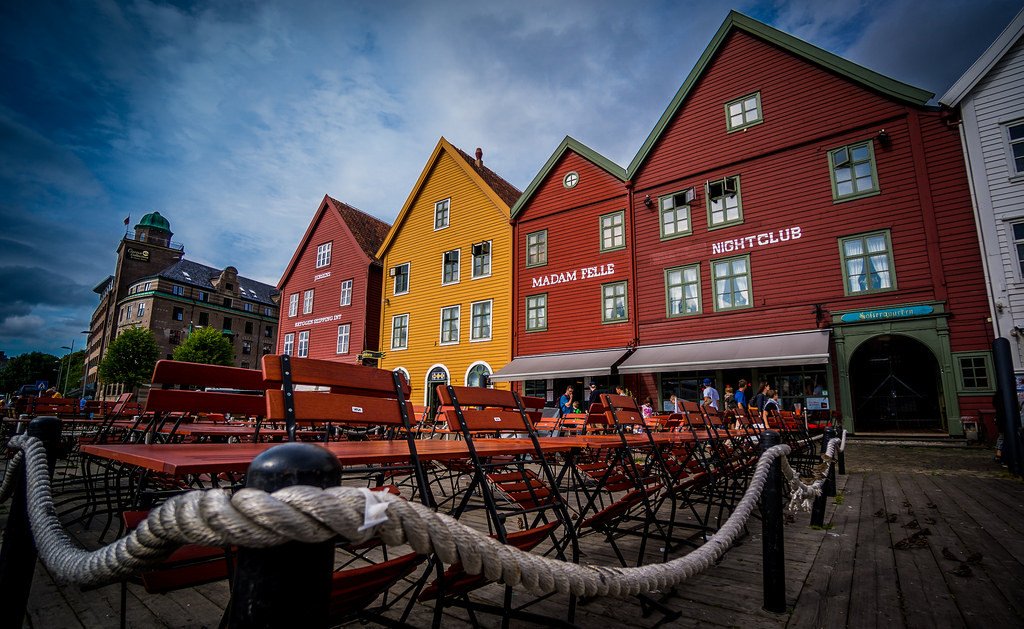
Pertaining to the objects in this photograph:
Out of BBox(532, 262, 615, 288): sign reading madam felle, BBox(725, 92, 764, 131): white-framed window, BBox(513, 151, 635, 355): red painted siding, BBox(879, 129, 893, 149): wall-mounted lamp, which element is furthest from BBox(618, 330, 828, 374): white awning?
BBox(725, 92, 764, 131): white-framed window

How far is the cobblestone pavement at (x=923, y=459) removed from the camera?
26.7ft

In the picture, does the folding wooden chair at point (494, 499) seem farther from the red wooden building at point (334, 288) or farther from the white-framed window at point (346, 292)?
the white-framed window at point (346, 292)

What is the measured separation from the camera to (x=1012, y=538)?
13.0 feet

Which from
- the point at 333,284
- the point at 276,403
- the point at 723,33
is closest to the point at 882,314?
the point at 723,33

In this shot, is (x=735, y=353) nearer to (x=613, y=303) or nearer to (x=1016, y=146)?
(x=613, y=303)

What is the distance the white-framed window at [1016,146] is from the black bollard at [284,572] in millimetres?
17163

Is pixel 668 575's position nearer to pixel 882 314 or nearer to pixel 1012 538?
pixel 1012 538

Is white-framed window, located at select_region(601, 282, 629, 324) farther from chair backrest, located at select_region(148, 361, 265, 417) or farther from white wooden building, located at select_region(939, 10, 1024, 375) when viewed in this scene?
chair backrest, located at select_region(148, 361, 265, 417)

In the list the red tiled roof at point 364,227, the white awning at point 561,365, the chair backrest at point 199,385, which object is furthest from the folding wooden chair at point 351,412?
the red tiled roof at point 364,227

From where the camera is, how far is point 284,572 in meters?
0.75

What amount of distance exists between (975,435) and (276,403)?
48.3 feet

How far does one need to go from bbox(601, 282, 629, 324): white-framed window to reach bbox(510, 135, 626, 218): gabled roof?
12.8ft

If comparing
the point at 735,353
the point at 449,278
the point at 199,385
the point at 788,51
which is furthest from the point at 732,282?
the point at 199,385

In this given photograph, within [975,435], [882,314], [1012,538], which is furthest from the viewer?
[882,314]
